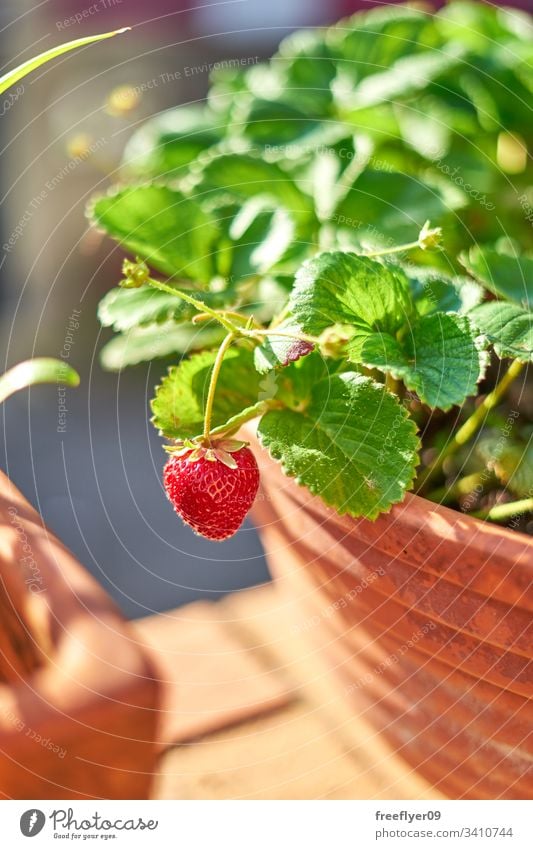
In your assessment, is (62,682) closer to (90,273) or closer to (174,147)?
(174,147)

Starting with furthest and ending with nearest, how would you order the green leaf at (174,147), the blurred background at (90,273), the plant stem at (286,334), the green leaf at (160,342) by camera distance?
the blurred background at (90,273), the green leaf at (174,147), the green leaf at (160,342), the plant stem at (286,334)

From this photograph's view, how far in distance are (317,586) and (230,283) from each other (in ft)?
0.42

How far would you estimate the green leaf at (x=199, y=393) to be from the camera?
291 mm

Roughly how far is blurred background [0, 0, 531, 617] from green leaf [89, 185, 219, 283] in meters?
0.25

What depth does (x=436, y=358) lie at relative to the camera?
26cm

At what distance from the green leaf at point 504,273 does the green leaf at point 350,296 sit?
0.10ft

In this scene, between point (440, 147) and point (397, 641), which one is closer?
point (397, 641)

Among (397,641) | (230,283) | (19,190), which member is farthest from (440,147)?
(19,190)

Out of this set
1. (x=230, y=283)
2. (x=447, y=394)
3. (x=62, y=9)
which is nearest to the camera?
(x=447, y=394)

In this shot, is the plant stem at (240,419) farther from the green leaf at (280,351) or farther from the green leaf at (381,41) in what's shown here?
the green leaf at (381,41)

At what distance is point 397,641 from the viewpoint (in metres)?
0.30

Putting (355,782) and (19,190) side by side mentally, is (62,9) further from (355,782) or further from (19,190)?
(355,782)

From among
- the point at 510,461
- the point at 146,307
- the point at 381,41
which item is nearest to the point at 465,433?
the point at 510,461
